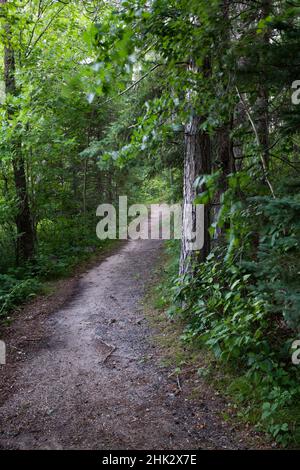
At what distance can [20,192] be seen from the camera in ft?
36.7

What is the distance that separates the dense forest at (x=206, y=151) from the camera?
10.1 ft

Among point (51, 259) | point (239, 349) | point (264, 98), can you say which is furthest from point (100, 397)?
point (51, 259)

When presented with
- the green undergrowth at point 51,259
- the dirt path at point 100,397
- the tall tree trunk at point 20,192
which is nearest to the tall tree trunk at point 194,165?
the dirt path at point 100,397

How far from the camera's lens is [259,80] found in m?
3.50

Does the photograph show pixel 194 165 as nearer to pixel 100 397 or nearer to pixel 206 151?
pixel 206 151

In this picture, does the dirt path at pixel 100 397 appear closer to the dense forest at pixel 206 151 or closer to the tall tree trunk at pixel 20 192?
the dense forest at pixel 206 151

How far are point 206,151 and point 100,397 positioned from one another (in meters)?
4.43

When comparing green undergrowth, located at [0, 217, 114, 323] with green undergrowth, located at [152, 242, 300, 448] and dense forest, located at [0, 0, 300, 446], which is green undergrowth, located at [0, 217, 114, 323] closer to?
dense forest, located at [0, 0, 300, 446]

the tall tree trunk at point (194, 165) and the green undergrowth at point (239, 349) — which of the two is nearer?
the green undergrowth at point (239, 349)

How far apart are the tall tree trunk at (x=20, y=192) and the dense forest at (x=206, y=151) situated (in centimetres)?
5

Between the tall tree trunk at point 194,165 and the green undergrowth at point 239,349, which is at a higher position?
the tall tree trunk at point 194,165

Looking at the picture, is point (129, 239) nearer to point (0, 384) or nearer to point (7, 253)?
Answer: point (7, 253)

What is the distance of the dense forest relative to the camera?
308cm
